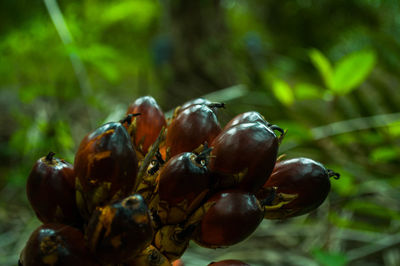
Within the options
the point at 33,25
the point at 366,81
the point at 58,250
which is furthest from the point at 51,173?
the point at 33,25

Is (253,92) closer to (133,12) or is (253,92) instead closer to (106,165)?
Result: (106,165)

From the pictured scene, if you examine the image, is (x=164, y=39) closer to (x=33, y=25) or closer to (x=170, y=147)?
(x=33, y=25)

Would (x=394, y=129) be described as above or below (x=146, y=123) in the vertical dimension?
below

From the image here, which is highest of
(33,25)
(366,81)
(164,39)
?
(33,25)

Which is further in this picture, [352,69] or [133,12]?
[133,12]

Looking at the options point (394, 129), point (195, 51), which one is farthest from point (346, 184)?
point (195, 51)

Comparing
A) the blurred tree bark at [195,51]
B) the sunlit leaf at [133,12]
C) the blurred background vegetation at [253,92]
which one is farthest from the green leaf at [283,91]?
the sunlit leaf at [133,12]

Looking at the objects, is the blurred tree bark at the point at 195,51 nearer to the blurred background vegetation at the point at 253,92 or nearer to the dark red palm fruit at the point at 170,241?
the blurred background vegetation at the point at 253,92

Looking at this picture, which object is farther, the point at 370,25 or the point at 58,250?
the point at 370,25
